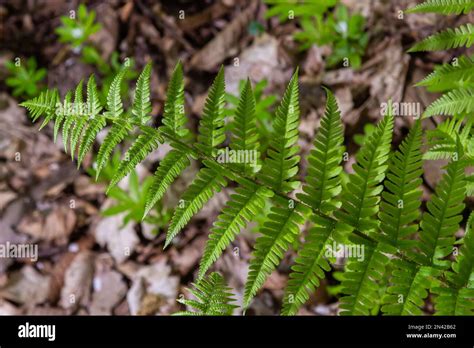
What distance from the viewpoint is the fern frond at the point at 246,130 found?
201 cm

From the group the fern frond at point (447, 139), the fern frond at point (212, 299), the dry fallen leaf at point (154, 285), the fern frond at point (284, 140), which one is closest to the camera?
the fern frond at point (284, 140)

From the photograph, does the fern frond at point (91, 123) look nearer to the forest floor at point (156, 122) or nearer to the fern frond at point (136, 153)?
the fern frond at point (136, 153)

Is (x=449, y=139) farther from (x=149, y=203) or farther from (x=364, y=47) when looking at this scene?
(x=364, y=47)

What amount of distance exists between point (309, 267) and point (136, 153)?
31.4 inches

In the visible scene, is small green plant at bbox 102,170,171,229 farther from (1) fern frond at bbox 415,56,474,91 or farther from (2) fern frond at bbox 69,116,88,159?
(1) fern frond at bbox 415,56,474,91

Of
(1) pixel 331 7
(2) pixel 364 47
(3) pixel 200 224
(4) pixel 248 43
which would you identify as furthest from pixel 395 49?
(3) pixel 200 224

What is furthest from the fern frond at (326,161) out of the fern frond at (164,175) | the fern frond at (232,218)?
the fern frond at (164,175)

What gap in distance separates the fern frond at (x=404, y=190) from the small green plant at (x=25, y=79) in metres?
3.67

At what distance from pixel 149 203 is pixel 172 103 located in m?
0.43

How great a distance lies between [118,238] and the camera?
12.9 feet

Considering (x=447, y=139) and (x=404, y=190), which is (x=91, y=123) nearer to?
(x=404, y=190)

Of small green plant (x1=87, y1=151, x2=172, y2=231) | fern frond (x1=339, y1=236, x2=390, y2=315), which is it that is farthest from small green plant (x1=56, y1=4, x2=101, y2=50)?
fern frond (x1=339, y1=236, x2=390, y2=315)

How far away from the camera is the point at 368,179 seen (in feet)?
6.40

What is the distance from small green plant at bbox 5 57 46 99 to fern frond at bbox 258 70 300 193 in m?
3.30
